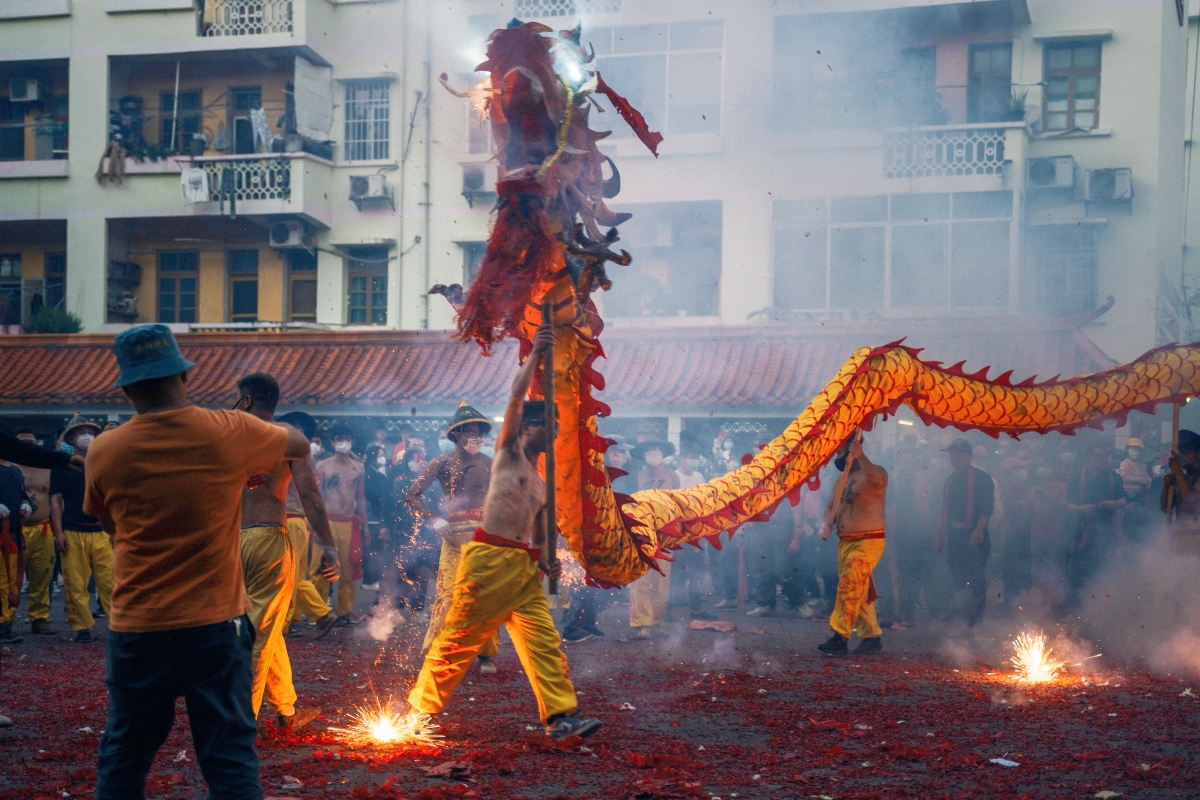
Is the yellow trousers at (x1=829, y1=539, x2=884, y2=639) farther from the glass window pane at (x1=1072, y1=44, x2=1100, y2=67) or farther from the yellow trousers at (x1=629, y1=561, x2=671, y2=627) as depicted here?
the glass window pane at (x1=1072, y1=44, x2=1100, y2=67)

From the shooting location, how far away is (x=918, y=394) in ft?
24.1

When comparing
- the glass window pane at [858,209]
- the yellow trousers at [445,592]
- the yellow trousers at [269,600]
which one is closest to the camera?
the yellow trousers at [269,600]

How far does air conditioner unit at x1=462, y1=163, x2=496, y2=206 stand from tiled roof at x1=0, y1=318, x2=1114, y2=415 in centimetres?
279

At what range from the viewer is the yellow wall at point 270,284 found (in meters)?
20.7

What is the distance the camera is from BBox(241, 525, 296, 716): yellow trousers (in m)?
5.57

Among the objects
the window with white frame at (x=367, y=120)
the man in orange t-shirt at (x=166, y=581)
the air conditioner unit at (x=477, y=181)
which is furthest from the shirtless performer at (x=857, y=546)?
the window with white frame at (x=367, y=120)

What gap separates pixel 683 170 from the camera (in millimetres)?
18141

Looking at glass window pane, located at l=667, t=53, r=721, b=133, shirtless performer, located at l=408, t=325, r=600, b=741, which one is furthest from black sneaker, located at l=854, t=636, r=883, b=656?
glass window pane, located at l=667, t=53, r=721, b=133

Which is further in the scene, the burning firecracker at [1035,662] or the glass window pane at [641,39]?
the glass window pane at [641,39]

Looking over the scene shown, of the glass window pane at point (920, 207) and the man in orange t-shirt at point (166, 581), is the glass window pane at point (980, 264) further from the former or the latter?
the man in orange t-shirt at point (166, 581)

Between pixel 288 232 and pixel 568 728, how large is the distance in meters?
16.1

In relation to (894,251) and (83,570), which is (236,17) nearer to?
(894,251)

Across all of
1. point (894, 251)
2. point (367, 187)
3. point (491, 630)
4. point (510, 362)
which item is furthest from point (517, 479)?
point (367, 187)

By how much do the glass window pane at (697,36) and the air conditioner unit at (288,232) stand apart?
7403 mm
